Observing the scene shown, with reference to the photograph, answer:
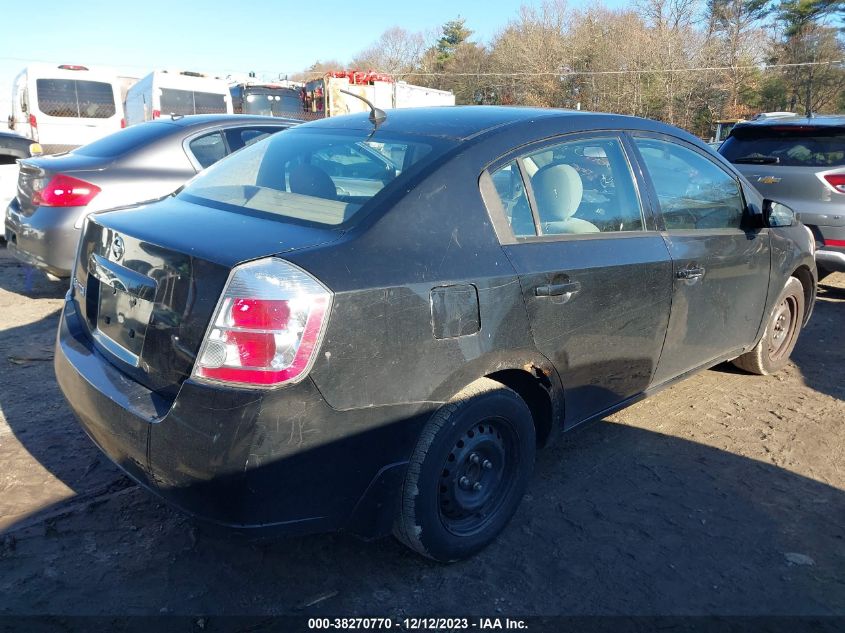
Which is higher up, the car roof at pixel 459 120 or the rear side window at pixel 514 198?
the car roof at pixel 459 120

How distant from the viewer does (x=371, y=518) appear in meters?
2.38

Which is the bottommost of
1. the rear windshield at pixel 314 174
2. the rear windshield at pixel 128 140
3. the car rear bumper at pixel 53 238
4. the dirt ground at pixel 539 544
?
the dirt ground at pixel 539 544

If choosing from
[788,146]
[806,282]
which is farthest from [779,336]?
[788,146]

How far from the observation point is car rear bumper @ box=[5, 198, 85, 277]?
17.6 feet

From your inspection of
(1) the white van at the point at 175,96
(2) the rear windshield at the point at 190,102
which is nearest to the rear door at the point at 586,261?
(1) the white van at the point at 175,96

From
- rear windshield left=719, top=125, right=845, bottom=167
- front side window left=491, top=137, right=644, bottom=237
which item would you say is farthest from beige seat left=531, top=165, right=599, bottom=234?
rear windshield left=719, top=125, right=845, bottom=167

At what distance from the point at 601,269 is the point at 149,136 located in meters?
4.36

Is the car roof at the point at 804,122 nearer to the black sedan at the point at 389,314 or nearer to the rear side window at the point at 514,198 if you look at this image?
the black sedan at the point at 389,314

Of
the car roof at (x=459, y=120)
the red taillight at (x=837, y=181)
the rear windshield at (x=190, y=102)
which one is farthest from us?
the rear windshield at (x=190, y=102)

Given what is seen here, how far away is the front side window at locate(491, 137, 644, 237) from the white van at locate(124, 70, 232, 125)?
14.6 meters

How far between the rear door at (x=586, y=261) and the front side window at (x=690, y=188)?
8.6 inches

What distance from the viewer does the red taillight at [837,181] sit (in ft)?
20.4

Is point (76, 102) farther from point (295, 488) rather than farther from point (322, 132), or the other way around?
point (295, 488)

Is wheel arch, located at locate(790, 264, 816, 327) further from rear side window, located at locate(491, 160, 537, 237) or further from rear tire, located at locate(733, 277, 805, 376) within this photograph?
rear side window, located at locate(491, 160, 537, 237)
